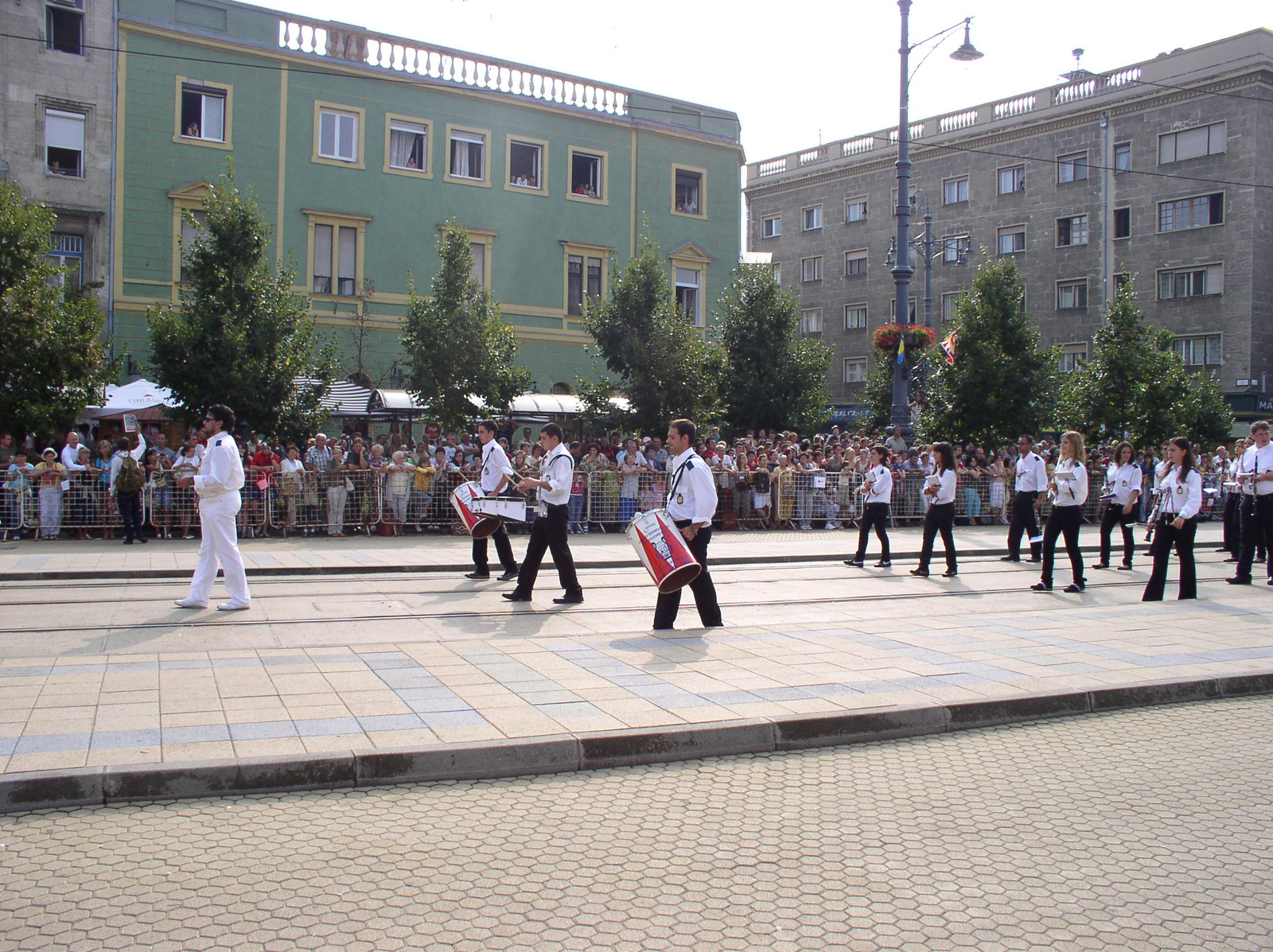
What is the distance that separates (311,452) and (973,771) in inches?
615

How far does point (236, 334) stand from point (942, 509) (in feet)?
48.0

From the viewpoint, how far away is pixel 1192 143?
41.1 metres

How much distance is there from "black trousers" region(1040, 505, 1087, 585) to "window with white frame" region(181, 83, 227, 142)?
24.8m

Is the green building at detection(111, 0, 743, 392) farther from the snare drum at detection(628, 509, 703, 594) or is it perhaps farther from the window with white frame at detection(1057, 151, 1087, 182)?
the snare drum at detection(628, 509, 703, 594)

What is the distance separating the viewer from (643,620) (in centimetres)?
977

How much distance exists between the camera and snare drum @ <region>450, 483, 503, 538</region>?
1203 centimetres

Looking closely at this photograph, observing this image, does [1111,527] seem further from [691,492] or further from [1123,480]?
[691,492]

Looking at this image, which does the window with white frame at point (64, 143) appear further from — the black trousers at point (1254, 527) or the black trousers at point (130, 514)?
the black trousers at point (1254, 527)

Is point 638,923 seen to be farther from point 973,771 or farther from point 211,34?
point 211,34

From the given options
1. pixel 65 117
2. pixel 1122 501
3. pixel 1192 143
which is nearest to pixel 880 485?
pixel 1122 501

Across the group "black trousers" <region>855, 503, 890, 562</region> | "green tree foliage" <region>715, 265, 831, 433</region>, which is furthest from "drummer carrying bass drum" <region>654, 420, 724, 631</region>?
"green tree foliage" <region>715, 265, 831, 433</region>

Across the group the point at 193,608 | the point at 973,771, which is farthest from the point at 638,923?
the point at 193,608

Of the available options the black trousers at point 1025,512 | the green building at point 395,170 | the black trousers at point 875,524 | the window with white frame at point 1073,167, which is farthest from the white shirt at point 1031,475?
the window with white frame at point 1073,167

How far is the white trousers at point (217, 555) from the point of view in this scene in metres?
9.95
